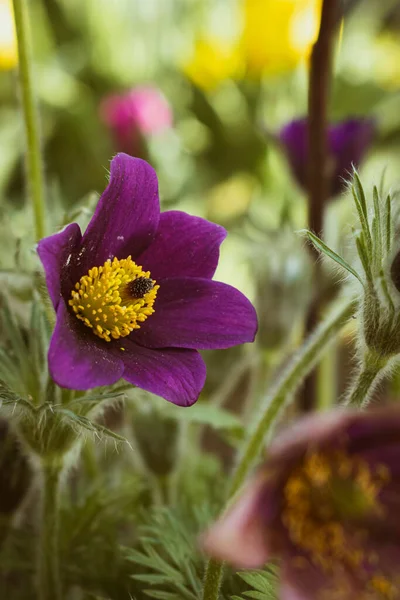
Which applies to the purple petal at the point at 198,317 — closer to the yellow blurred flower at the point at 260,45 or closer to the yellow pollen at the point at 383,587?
the yellow pollen at the point at 383,587

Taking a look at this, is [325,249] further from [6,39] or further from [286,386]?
[6,39]

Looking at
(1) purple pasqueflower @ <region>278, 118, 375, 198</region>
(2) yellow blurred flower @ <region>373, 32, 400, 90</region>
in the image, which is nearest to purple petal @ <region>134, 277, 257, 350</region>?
(1) purple pasqueflower @ <region>278, 118, 375, 198</region>

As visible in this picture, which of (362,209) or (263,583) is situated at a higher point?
(362,209)

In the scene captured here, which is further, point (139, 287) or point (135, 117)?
point (135, 117)

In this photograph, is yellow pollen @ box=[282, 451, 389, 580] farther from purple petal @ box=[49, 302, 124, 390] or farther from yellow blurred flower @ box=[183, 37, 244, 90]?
yellow blurred flower @ box=[183, 37, 244, 90]

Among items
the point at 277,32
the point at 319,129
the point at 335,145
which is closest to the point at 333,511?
the point at 319,129

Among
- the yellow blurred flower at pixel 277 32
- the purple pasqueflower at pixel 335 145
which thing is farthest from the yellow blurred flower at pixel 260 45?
the purple pasqueflower at pixel 335 145

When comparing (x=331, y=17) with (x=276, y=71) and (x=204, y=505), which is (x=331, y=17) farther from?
(x=276, y=71)
